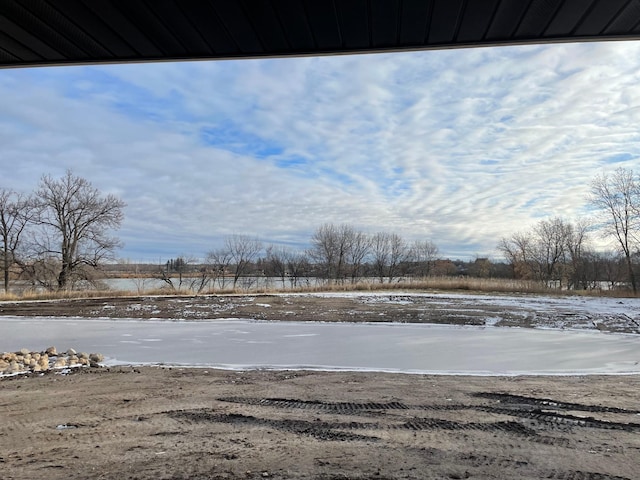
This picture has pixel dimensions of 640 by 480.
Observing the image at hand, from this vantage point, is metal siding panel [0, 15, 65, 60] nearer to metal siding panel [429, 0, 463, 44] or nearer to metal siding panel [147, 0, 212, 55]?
metal siding panel [147, 0, 212, 55]

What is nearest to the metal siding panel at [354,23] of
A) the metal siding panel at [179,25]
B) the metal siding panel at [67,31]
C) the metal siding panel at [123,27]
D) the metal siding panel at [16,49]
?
the metal siding panel at [179,25]

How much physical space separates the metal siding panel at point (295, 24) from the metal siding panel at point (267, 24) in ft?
0.11

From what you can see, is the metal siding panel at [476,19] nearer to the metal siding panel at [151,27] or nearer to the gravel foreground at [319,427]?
the metal siding panel at [151,27]

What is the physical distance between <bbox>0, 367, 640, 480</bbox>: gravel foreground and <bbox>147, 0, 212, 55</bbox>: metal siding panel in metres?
2.59

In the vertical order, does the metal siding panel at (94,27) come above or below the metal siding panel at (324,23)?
below

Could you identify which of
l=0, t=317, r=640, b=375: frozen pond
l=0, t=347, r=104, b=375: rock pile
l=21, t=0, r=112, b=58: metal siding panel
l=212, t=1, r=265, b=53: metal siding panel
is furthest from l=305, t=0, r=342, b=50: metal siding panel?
l=0, t=347, r=104, b=375: rock pile

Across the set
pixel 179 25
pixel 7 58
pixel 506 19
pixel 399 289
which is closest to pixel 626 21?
pixel 506 19

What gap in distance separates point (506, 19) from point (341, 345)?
6.40 metres

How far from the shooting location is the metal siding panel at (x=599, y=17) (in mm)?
2018

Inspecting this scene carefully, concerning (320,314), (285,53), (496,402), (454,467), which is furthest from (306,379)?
(320,314)

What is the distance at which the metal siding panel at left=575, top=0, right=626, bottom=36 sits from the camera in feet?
6.62

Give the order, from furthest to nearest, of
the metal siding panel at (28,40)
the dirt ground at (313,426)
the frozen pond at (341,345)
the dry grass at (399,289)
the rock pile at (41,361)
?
1. the dry grass at (399,289)
2. the frozen pond at (341,345)
3. the rock pile at (41,361)
4. the dirt ground at (313,426)
5. the metal siding panel at (28,40)

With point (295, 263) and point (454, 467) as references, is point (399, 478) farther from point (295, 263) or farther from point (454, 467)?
point (295, 263)

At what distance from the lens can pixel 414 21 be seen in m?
2.16
